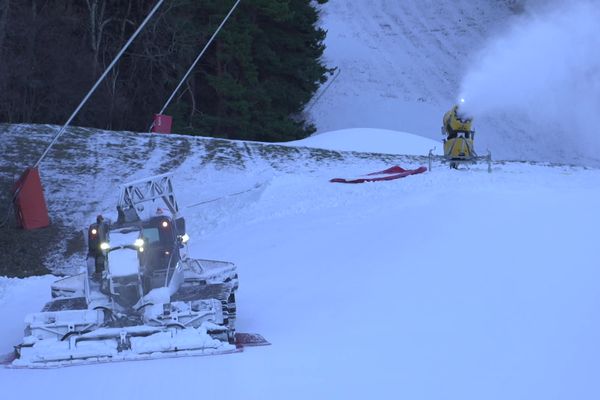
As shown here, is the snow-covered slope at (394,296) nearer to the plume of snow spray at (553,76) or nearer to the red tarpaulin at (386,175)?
the red tarpaulin at (386,175)

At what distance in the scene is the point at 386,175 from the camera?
1912 cm

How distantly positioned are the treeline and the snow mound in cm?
845

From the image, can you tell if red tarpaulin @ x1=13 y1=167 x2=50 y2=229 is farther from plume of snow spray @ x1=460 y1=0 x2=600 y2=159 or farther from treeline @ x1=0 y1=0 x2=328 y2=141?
treeline @ x1=0 y1=0 x2=328 y2=141

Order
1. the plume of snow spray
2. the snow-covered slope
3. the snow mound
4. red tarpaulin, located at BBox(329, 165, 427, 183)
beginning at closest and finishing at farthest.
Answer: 1. the snow-covered slope
2. red tarpaulin, located at BBox(329, 165, 427, 183)
3. the plume of snow spray
4. the snow mound

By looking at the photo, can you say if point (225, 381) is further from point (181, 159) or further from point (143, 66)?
point (143, 66)

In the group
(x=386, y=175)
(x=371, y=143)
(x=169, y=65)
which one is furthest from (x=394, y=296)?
(x=169, y=65)

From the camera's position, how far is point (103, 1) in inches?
1366

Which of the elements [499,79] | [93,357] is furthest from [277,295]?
[499,79]

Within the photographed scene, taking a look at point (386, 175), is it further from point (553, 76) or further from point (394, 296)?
point (553, 76)

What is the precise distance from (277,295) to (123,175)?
1063cm

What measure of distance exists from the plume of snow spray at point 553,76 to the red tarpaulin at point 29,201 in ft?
34.7

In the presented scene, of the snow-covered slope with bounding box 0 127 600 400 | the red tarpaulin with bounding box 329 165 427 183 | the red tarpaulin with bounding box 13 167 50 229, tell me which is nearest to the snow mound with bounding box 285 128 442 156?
the red tarpaulin with bounding box 329 165 427 183

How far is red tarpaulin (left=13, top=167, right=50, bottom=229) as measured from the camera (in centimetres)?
1559

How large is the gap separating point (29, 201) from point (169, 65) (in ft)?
68.4
